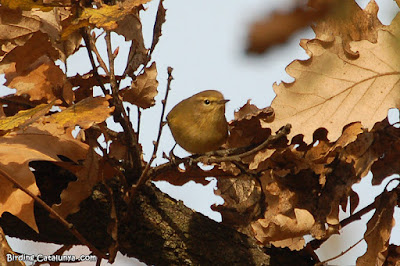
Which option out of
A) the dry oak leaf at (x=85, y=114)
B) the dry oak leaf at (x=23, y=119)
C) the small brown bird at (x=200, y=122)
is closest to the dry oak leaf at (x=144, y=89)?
the dry oak leaf at (x=85, y=114)

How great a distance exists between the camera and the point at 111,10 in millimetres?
1469

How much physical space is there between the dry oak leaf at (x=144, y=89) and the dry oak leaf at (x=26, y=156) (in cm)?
24

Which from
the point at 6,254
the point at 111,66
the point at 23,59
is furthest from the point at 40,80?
the point at 6,254

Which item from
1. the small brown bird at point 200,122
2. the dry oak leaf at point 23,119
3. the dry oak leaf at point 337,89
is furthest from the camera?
the small brown bird at point 200,122

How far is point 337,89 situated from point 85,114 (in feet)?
2.34

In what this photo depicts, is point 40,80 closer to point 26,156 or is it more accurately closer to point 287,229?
point 26,156

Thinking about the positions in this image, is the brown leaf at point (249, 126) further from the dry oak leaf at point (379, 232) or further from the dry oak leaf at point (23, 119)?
the dry oak leaf at point (23, 119)

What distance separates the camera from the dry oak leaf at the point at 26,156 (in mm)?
1395

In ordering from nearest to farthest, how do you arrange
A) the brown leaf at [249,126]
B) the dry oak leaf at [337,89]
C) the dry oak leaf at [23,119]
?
1. the dry oak leaf at [23,119]
2. the dry oak leaf at [337,89]
3. the brown leaf at [249,126]

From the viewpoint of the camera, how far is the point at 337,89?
142cm

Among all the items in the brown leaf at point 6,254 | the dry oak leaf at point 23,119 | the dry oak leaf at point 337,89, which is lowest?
the brown leaf at point 6,254

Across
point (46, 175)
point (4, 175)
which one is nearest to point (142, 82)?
point (46, 175)

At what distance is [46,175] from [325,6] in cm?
125

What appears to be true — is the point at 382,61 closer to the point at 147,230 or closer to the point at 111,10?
the point at 111,10
